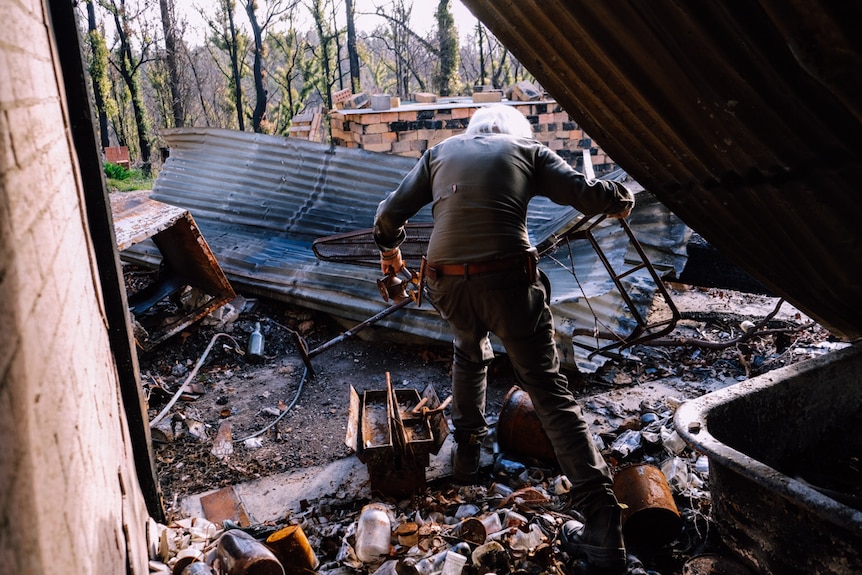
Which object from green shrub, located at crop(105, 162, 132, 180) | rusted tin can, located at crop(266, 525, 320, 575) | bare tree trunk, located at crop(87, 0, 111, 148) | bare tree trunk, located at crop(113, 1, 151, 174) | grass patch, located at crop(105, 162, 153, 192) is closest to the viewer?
rusted tin can, located at crop(266, 525, 320, 575)

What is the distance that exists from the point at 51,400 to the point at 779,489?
85.2 inches

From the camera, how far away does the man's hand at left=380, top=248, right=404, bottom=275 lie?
378 cm

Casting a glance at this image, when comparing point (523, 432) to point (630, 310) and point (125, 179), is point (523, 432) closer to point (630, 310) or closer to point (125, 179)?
point (630, 310)

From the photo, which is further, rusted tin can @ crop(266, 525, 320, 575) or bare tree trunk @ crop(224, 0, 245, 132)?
bare tree trunk @ crop(224, 0, 245, 132)

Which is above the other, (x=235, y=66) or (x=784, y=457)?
(x=235, y=66)

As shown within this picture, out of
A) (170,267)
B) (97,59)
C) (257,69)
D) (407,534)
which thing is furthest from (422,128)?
(97,59)

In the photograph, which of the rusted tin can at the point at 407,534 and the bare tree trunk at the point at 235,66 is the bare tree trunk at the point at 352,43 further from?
the rusted tin can at the point at 407,534

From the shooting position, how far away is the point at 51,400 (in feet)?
3.35

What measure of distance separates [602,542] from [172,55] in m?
16.8

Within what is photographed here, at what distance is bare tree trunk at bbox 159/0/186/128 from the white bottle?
1530 cm

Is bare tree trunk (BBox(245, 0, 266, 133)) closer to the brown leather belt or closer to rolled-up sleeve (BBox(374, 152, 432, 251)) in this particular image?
rolled-up sleeve (BBox(374, 152, 432, 251))

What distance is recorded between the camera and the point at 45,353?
39.7 inches

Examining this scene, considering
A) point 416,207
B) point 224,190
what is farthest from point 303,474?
point 224,190

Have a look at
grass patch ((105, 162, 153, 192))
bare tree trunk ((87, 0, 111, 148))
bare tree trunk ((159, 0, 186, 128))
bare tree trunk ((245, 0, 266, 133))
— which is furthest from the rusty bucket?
bare tree trunk ((87, 0, 111, 148))
